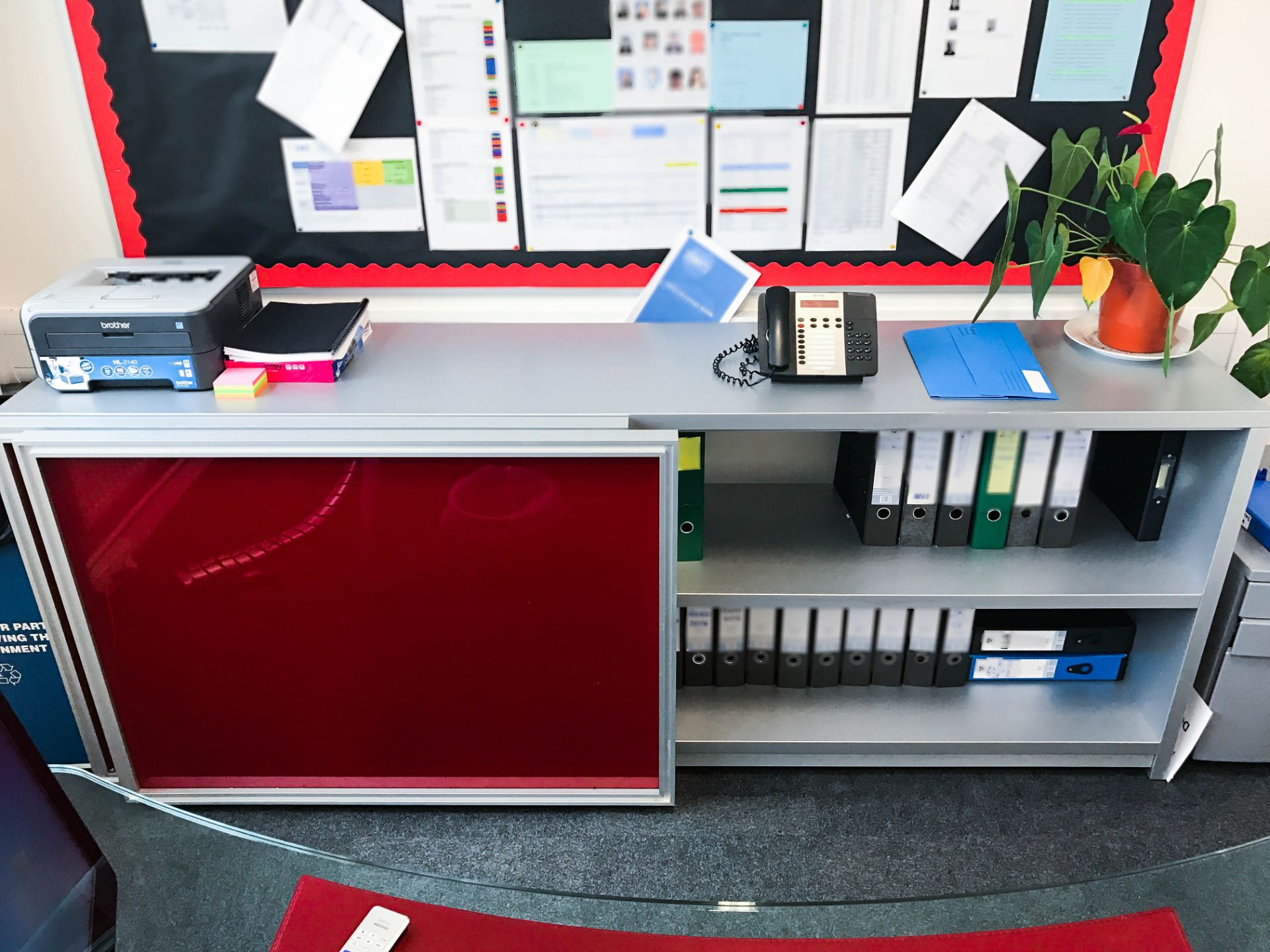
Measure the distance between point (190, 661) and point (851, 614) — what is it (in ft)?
4.43

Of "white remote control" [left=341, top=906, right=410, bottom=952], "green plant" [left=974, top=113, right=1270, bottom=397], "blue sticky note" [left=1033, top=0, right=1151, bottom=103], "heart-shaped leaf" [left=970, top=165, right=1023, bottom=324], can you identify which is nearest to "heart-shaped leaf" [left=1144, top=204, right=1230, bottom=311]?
"green plant" [left=974, top=113, right=1270, bottom=397]

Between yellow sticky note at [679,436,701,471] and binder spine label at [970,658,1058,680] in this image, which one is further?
binder spine label at [970,658,1058,680]

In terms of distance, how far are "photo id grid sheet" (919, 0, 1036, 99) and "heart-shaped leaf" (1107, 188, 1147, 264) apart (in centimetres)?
37

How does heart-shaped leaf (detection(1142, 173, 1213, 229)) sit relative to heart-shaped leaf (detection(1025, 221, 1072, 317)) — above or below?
above

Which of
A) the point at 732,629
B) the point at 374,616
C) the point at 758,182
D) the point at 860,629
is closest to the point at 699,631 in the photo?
the point at 732,629

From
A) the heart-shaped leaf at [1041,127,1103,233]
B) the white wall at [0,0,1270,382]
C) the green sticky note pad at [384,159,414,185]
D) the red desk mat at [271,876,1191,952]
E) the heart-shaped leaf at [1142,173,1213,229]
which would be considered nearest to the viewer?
the red desk mat at [271,876,1191,952]

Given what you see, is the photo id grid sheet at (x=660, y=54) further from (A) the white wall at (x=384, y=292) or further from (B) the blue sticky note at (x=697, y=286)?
(A) the white wall at (x=384, y=292)

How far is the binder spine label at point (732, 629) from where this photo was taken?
222 centimetres

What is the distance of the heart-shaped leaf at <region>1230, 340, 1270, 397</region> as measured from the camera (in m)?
2.00

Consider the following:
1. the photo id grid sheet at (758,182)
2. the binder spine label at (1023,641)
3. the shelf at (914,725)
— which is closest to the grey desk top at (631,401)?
the photo id grid sheet at (758,182)

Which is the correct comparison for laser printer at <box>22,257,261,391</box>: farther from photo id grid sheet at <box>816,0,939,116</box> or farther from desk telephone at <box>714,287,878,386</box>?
photo id grid sheet at <box>816,0,939,116</box>

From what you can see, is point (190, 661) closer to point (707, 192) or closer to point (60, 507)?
point (60, 507)

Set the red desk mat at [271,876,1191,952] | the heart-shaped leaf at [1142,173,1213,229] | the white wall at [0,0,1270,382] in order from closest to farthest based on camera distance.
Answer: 1. the red desk mat at [271,876,1191,952]
2. the heart-shaped leaf at [1142,173,1213,229]
3. the white wall at [0,0,1270,382]

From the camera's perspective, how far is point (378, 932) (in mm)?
1171
